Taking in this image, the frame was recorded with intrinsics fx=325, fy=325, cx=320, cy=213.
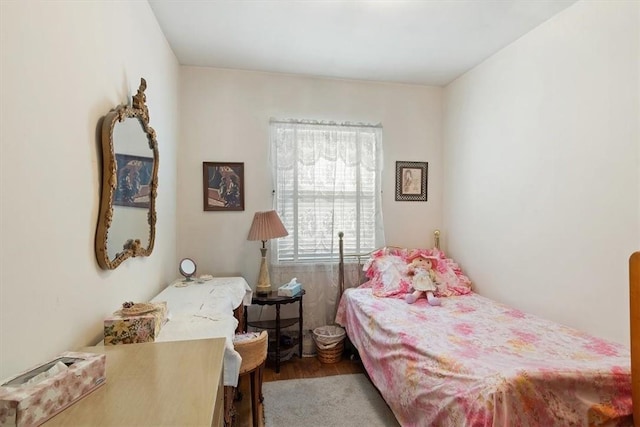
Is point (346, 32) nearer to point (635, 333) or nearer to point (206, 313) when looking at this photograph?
point (206, 313)

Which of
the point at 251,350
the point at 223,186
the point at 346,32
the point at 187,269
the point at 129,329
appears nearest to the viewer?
the point at 129,329

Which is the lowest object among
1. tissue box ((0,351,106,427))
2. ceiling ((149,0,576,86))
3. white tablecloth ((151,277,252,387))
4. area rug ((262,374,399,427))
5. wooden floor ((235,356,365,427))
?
wooden floor ((235,356,365,427))

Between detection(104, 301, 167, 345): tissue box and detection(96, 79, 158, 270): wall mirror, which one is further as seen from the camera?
detection(96, 79, 158, 270): wall mirror

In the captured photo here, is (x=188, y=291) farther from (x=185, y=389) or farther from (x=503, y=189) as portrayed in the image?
(x=503, y=189)

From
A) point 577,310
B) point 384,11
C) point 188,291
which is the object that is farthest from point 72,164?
point 577,310

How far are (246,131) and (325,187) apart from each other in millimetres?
936

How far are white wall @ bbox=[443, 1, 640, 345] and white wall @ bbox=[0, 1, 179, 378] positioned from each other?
2.67 m

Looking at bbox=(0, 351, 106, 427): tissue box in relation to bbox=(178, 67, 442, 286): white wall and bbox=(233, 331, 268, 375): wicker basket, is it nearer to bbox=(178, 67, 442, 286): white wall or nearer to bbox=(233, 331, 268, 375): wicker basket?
bbox=(233, 331, 268, 375): wicker basket

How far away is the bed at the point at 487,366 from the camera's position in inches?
53.7

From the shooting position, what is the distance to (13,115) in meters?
0.89

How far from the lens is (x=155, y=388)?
2.94 feet

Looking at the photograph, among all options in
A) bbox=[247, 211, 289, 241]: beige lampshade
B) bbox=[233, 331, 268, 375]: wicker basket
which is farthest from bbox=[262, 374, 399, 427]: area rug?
bbox=[247, 211, 289, 241]: beige lampshade

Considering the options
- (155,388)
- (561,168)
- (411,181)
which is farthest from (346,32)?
(155,388)

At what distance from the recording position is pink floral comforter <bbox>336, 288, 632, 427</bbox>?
1.36 metres
